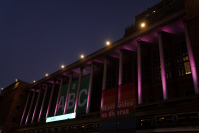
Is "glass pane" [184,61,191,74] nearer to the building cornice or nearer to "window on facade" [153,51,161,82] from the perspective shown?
"window on facade" [153,51,161,82]

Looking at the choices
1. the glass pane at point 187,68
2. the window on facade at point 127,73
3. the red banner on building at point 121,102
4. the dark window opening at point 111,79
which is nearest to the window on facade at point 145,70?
the window on facade at point 127,73

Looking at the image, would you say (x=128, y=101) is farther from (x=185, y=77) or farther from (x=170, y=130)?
(x=185, y=77)

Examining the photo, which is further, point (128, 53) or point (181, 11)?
point (128, 53)

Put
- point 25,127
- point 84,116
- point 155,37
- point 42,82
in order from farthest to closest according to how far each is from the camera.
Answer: point 42,82
point 25,127
point 84,116
point 155,37

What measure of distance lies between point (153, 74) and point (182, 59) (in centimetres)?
484

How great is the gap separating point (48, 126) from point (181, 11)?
102ft

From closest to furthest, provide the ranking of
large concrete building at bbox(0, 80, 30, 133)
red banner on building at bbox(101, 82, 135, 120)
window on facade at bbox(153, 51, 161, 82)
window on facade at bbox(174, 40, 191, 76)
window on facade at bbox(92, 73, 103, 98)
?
red banner on building at bbox(101, 82, 135, 120) < window on facade at bbox(174, 40, 191, 76) < window on facade at bbox(153, 51, 161, 82) < window on facade at bbox(92, 73, 103, 98) < large concrete building at bbox(0, 80, 30, 133)

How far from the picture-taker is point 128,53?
32.9 meters

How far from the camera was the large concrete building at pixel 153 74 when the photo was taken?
18.5 meters

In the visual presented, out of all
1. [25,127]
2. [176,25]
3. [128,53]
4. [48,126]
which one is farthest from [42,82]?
[176,25]

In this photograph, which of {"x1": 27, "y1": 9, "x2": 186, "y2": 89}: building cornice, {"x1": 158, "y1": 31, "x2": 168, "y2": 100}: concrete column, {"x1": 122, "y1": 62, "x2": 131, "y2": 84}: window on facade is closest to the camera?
{"x1": 158, "y1": 31, "x2": 168, "y2": 100}: concrete column

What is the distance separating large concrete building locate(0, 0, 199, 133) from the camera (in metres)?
18.5

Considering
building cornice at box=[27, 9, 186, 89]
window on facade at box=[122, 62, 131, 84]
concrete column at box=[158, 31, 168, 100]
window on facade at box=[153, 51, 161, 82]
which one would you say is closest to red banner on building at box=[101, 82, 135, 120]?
concrete column at box=[158, 31, 168, 100]

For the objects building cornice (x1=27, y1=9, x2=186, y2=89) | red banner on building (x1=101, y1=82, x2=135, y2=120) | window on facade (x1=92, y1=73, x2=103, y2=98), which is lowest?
red banner on building (x1=101, y1=82, x2=135, y2=120)
